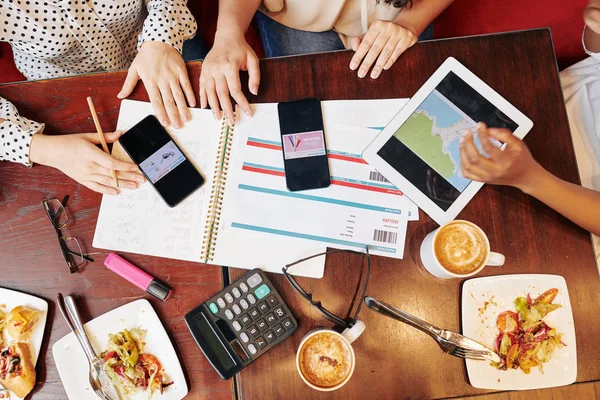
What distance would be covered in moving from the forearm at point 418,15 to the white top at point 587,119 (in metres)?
0.39

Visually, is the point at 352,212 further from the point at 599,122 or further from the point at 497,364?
the point at 599,122

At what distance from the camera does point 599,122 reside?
2.93ft

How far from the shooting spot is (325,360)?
2.15 feet

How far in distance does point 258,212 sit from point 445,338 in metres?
0.41

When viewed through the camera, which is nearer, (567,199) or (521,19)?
(567,199)

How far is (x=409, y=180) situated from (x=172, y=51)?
0.57 meters

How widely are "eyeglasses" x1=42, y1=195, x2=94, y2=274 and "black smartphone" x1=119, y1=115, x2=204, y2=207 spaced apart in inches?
6.5

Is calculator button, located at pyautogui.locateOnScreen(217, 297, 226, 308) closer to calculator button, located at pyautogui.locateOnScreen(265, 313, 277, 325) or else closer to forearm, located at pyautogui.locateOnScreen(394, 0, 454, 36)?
calculator button, located at pyautogui.locateOnScreen(265, 313, 277, 325)

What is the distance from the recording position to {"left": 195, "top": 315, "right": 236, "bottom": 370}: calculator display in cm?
69

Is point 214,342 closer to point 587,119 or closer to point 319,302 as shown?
point 319,302

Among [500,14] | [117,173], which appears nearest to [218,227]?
[117,173]

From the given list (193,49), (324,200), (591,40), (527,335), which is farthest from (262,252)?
(591,40)

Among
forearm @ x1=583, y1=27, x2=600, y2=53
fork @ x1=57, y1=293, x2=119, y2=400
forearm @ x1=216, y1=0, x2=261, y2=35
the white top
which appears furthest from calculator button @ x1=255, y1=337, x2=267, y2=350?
forearm @ x1=583, y1=27, x2=600, y2=53

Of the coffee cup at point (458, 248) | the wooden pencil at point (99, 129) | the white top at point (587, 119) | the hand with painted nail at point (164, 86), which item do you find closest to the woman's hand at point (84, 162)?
the wooden pencil at point (99, 129)
